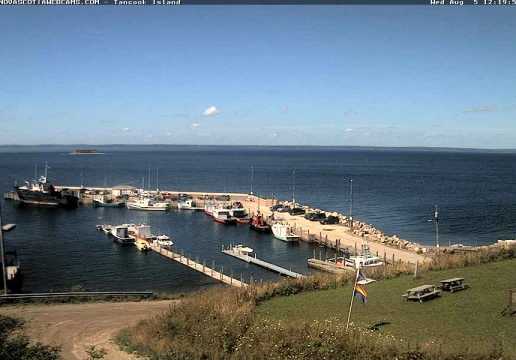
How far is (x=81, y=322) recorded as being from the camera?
1695 centimetres

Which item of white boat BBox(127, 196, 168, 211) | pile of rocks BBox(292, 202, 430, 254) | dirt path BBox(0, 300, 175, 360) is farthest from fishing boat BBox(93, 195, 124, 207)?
dirt path BBox(0, 300, 175, 360)

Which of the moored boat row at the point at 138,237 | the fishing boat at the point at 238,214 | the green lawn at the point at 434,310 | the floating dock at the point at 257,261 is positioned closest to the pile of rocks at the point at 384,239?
the floating dock at the point at 257,261

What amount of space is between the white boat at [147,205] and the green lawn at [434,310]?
5016cm

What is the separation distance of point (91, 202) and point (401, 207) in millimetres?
46892

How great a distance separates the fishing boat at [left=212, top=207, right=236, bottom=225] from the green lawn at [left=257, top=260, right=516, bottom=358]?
3786 centimetres

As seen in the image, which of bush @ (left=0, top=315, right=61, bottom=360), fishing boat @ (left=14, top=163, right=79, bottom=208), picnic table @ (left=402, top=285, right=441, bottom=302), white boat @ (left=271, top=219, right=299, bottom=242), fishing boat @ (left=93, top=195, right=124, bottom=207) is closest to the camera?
bush @ (left=0, top=315, right=61, bottom=360)

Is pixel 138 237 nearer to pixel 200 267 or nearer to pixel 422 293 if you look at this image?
pixel 200 267

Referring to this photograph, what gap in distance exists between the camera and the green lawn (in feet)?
40.9

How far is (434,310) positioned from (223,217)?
4395 centimetres

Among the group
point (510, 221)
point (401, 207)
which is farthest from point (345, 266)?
point (401, 207)

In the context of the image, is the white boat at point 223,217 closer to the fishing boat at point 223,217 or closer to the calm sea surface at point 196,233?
the fishing boat at point 223,217

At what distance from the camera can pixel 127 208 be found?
6975 cm

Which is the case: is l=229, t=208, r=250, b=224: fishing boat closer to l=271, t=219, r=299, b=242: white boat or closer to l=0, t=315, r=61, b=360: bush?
l=271, t=219, r=299, b=242: white boat

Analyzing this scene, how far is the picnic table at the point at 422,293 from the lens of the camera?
16047 millimetres
